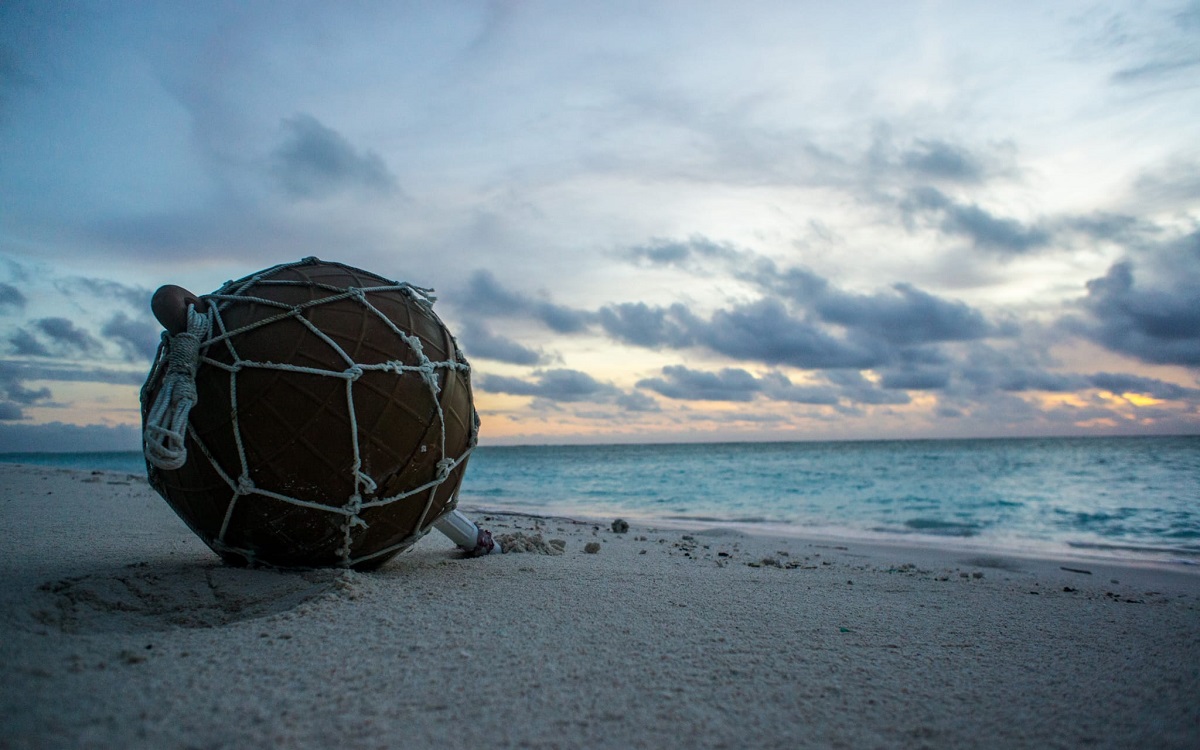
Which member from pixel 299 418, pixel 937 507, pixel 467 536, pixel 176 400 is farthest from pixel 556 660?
pixel 937 507

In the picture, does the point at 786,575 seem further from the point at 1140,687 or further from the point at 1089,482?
the point at 1089,482

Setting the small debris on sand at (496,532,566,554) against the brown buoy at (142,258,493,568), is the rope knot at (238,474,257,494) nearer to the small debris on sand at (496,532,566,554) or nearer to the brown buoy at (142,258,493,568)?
the brown buoy at (142,258,493,568)

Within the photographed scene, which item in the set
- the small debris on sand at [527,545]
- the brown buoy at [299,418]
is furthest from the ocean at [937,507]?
the brown buoy at [299,418]

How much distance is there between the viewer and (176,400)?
133 inches

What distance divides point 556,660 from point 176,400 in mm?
2378

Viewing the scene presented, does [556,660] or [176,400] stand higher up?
[176,400]

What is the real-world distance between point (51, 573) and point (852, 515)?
14.1 meters

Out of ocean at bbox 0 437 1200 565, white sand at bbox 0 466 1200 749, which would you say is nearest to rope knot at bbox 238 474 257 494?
white sand at bbox 0 466 1200 749

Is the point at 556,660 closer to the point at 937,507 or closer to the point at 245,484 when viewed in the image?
the point at 245,484

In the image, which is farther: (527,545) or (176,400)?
(527,545)

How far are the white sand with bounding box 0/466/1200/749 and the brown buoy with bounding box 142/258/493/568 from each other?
340mm

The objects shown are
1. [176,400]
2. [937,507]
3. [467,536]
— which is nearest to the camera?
[176,400]

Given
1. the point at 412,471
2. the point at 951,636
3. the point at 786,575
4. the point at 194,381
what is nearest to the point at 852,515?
the point at 786,575

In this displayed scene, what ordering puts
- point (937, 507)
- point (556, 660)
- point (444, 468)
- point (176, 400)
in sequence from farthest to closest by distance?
1. point (937, 507)
2. point (444, 468)
3. point (176, 400)
4. point (556, 660)
